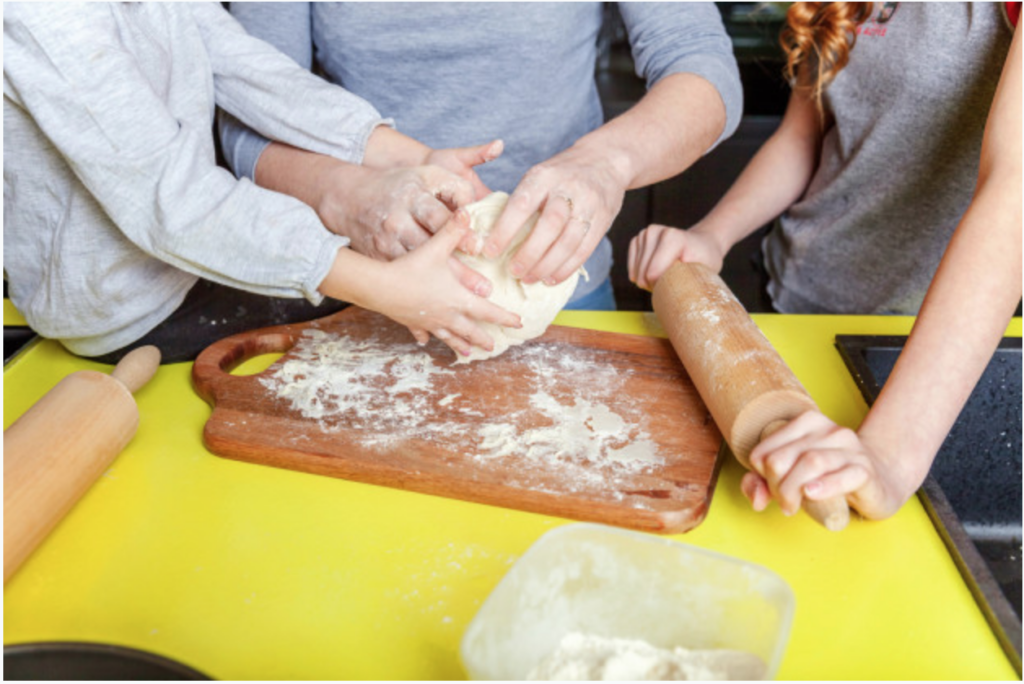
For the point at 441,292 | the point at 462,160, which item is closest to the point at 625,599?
the point at 441,292

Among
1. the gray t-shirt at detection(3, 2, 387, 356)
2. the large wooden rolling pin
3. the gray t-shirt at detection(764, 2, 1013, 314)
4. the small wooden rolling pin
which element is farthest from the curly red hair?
the large wooden rolling pin

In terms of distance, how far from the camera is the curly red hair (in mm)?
1345

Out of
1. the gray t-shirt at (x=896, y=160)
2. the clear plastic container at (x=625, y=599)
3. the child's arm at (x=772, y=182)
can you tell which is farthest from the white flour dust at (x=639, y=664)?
the gray t-shirt at (x=896, y=160)

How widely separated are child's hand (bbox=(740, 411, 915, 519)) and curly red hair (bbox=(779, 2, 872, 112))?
2.56 ft

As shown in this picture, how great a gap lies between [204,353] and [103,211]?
22cm

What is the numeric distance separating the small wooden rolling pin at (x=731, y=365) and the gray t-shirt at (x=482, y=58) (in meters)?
0.37

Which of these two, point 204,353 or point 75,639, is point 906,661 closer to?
point 75,639

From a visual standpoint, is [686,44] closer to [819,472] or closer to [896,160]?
[896,160]

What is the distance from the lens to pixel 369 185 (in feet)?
3.81

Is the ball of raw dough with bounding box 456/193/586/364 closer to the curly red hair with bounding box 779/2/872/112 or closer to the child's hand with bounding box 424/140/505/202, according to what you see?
the child's hand with bounding box 424/140/505/202

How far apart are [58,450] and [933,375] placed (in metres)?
0.91

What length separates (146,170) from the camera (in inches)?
38.2

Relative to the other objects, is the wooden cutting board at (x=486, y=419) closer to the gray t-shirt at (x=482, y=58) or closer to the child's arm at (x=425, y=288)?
the child's arm at (x=425, y=288)

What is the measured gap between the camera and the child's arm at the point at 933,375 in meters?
0.79
